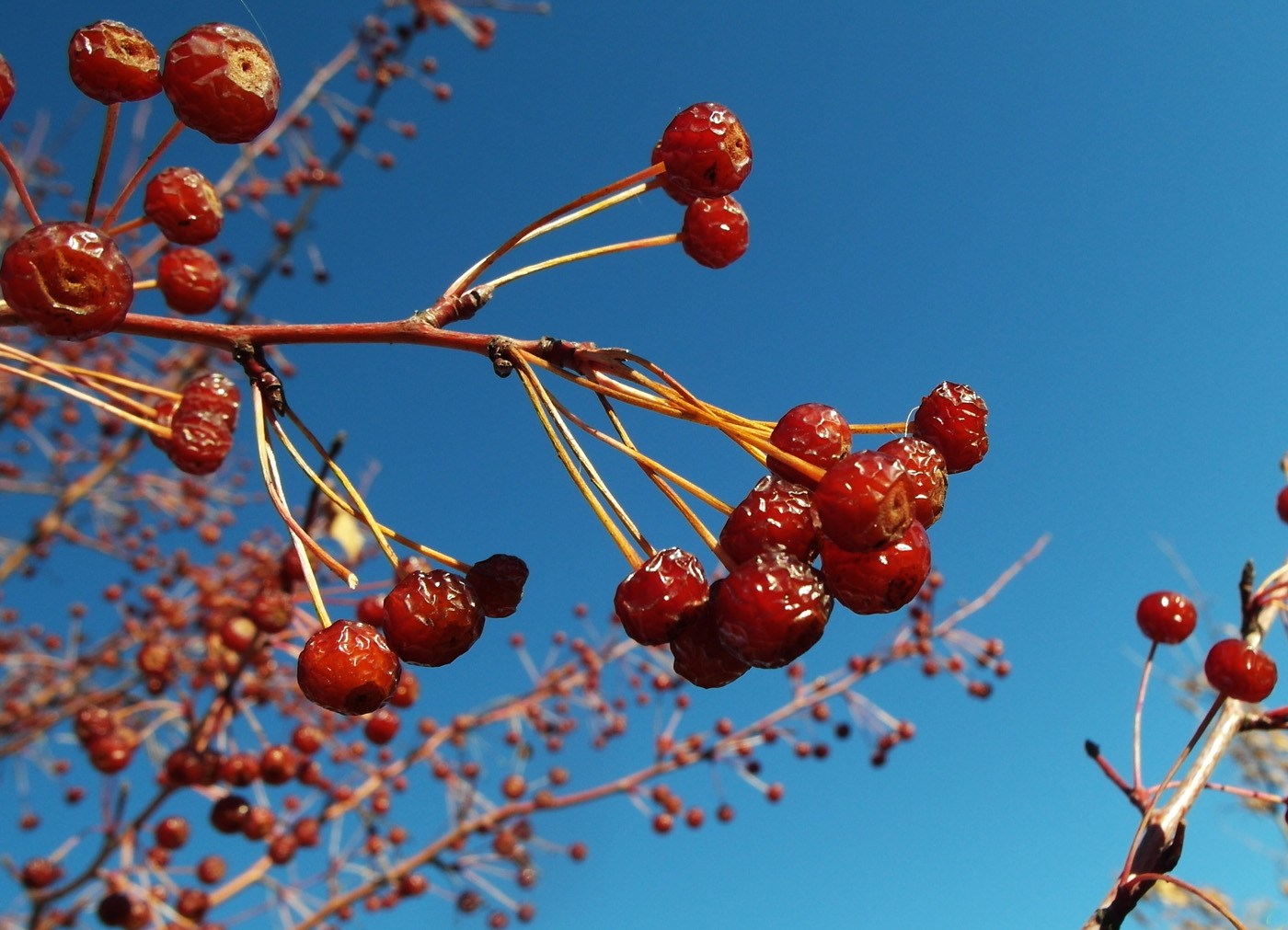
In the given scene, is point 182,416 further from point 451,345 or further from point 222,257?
point 222,257

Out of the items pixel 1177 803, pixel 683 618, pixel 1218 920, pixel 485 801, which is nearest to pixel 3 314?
pixel 683 618

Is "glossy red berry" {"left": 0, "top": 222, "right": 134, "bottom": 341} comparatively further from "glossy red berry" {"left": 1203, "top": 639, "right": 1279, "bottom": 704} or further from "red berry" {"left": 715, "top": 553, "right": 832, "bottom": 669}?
"glossy red berry" {"left": 1203, "top": 639, "right": 1279, "bottom": 704}

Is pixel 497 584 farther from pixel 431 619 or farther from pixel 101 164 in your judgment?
pixel 101 164

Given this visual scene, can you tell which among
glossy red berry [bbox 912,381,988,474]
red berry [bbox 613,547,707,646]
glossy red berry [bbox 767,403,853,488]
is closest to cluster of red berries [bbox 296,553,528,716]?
red berry [bbox 613,547,707,646]

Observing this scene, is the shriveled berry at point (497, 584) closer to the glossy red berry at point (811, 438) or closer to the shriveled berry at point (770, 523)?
the shriveled berry at point (770, 523)

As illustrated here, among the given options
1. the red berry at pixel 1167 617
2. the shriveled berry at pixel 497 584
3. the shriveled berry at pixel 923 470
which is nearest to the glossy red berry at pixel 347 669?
the shriveled berry at pixel 497 584

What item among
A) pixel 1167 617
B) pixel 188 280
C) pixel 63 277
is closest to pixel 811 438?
pixel 63 277
